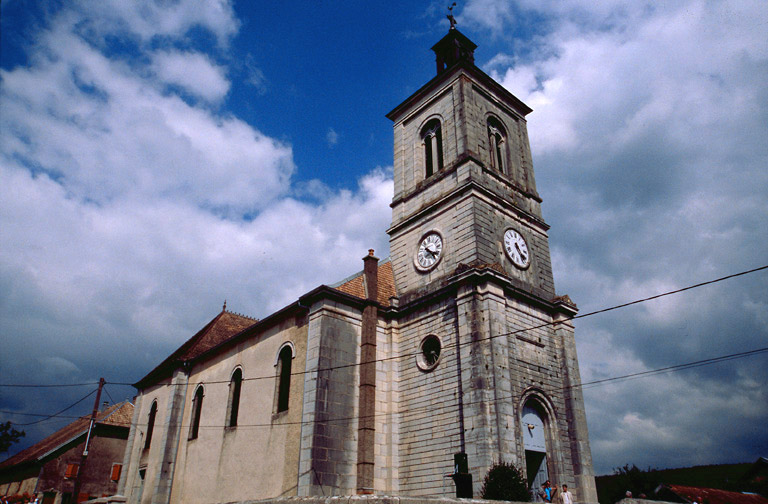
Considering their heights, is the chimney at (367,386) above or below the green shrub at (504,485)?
above

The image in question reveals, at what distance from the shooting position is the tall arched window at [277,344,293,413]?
1955 centimetres

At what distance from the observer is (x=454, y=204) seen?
68.8 ft

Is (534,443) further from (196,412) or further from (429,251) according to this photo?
(196,412)

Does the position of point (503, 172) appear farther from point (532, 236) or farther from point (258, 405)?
point (258, 405)

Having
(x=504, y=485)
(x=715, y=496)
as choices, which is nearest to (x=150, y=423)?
(x=504, y=485)

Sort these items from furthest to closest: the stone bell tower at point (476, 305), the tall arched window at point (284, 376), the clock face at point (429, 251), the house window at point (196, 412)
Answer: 1. the house window at point (196, 412)
2. the clock face at point (429, 251)
3. the tall arched window at point (284, 376)
4. the stone bell tower at point (476, 305)

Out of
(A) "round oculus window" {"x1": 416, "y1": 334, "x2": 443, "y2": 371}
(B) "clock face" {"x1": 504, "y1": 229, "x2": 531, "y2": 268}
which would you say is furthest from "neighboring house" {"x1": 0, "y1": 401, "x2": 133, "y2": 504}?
(B) "clock face" {"x1": 504, "y1": 229, "x2": 531, "y2": 268}

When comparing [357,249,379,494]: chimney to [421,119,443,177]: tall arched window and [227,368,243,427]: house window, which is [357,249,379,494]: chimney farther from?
[227,368,243,427]: house window

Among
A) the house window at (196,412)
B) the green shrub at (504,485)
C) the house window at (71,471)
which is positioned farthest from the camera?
the house window at (71,471)

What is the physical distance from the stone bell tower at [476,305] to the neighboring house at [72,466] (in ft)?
72.1

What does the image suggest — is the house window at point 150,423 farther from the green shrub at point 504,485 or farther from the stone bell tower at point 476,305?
the green shrub at point 504,485

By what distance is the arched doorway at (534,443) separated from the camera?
17.4m

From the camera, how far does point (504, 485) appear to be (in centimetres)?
1380

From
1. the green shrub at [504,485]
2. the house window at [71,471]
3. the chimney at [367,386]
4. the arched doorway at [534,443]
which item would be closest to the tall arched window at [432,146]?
the chimney at [367,386]
